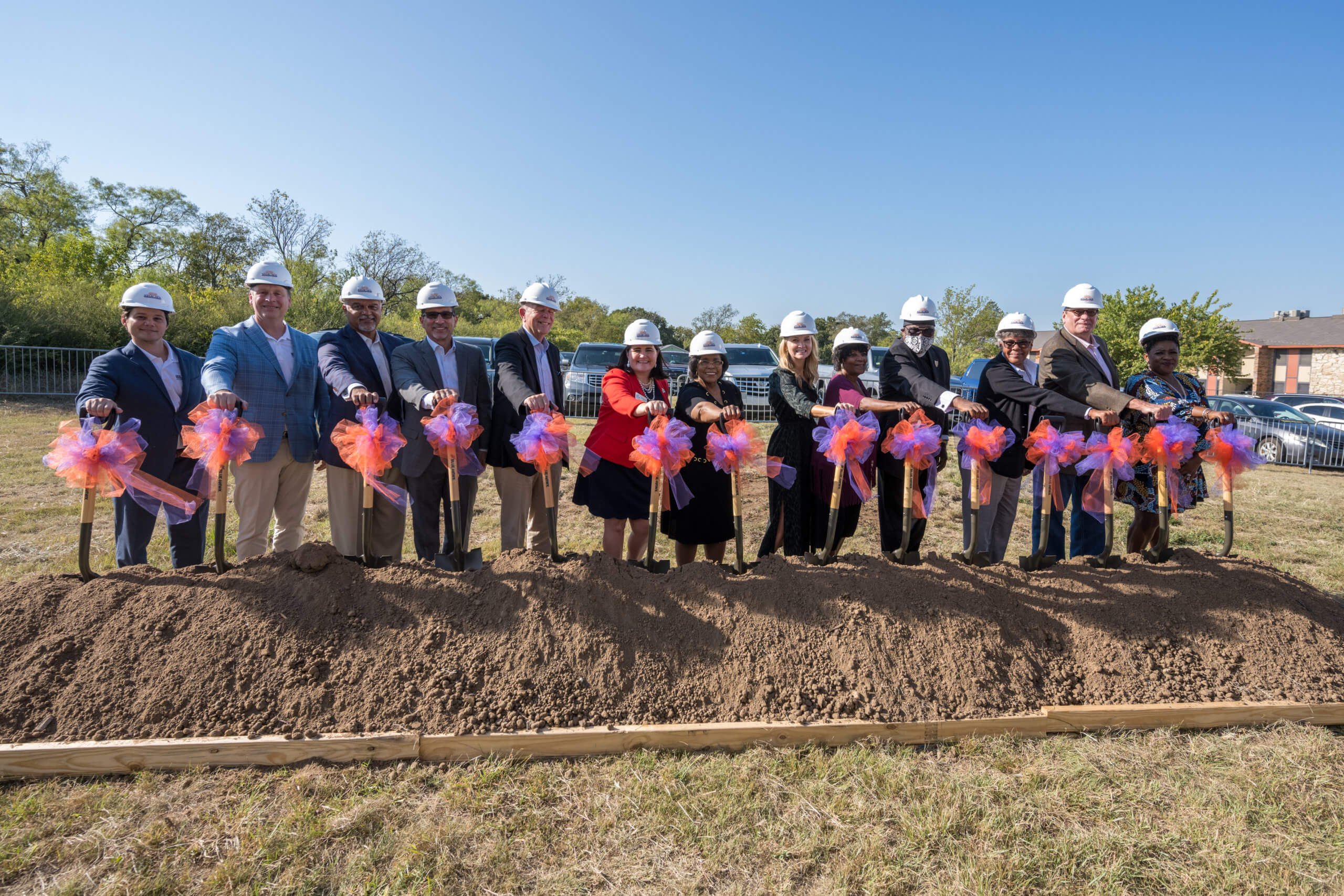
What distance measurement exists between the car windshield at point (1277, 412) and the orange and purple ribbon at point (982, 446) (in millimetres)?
12284

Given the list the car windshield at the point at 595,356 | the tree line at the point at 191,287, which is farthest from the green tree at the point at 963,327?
the car windshield at the point at 595,356

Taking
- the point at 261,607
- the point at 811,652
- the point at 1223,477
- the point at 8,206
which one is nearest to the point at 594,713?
the point at 811,652

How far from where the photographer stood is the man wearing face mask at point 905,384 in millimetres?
3639

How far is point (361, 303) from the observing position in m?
3.53

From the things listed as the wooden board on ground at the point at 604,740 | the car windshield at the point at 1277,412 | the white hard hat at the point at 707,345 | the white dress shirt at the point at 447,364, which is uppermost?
the white hard hat at the point at 707,345

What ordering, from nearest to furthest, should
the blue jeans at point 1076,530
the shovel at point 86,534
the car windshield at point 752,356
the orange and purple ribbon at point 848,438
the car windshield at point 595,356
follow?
the shovel at point 86,534 < the orange and purple ribbon at point 848,438 < the blue jeans at point 1076,530 < the car windshield at point 595,356 < the car windshield at point 752,356

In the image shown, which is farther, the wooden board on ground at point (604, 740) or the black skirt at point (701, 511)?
the black skirt at point (701, 511)

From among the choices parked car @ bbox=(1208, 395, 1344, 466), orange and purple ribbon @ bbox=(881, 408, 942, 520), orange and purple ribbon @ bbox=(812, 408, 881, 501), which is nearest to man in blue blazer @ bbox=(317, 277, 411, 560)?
orange and purple ribbon @ bbox=(812, 408, 881, 501)

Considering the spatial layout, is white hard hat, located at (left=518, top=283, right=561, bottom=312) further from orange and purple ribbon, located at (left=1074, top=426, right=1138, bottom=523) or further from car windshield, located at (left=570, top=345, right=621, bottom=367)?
car windshield, located at (left=570, top=345, right=621, bottom=367)

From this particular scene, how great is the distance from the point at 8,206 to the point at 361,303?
34.7m

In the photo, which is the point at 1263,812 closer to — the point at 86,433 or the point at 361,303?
the point at 361,303

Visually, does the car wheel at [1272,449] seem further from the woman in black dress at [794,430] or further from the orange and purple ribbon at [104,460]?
the orange and purple ribbon at [104,460]

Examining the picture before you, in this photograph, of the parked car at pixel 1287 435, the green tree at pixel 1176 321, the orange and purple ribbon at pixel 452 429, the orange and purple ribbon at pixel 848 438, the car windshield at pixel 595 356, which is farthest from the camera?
the green tree at pixel 1176 321

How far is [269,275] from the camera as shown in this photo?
11.3ft
